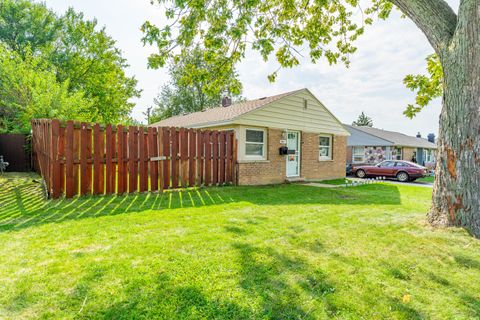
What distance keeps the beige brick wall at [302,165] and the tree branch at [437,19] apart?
6933 mm

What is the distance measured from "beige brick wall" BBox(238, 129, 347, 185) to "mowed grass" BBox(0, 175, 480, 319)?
199 inches

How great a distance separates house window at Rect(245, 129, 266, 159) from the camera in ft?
34.9

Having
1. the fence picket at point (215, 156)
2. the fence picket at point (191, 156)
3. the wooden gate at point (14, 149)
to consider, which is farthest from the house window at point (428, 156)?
the wooden gate at point (14, 149)

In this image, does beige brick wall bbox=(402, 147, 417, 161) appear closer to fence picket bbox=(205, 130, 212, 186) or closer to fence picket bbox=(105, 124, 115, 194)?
fence picket bbox=(205, 130, 212, 186)

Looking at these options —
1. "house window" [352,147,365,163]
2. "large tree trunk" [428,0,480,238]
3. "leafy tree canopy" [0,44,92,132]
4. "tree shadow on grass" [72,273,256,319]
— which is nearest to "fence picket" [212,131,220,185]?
"large tree trunk" [428,0,480,238]

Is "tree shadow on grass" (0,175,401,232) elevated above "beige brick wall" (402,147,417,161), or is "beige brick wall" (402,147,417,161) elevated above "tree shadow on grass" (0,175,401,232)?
"beige brick wall" (402,147,417,161)

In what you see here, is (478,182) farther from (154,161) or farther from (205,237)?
(154,161)

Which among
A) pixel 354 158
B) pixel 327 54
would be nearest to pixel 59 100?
pixel 327 54

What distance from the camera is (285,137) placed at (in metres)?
11.9

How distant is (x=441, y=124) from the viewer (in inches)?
182

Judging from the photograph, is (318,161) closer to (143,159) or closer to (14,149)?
(143,159)

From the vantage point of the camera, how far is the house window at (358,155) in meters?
25.6

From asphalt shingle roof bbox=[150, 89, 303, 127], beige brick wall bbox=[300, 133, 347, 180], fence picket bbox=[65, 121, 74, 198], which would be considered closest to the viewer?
fence picket bbox=[65, 121, 74, 198]

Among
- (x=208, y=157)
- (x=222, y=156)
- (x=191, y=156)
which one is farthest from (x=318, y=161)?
(x=191, y=156)
